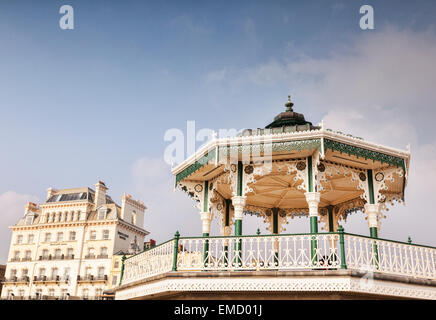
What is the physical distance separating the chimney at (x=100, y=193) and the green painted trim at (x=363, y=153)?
60381 mm

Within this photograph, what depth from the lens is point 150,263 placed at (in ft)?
42.2

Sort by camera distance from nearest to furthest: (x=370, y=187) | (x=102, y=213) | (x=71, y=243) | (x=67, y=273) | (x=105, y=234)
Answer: (x=370, y=187), (x=67, y=273), (x=105, y=234), (x=71, y=243), (x=102, y=213)

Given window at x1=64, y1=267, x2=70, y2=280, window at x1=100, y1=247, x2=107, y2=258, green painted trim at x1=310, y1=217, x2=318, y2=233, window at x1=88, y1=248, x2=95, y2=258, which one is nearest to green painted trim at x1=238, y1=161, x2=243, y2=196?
green painted trim at x1=310, y1=217, x2=318, y2=233

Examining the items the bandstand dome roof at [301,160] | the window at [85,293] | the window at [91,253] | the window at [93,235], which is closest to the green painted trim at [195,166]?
the bandstand dome roof at [301,160]

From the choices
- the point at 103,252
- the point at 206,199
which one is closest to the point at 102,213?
the point at 103,252

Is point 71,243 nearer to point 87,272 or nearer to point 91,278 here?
point 87,272

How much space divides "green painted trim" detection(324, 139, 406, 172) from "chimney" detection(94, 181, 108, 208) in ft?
198

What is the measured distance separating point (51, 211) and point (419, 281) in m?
66.7

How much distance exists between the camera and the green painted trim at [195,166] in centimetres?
1332

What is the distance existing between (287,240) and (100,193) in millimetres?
61674

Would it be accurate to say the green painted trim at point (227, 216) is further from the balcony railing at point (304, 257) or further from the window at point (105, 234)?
the window at point (105, 234)

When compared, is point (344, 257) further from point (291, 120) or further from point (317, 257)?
point (291, 120)

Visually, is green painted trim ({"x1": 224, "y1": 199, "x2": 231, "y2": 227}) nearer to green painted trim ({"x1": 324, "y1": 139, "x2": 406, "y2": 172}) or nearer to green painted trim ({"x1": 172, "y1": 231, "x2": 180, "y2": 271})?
green painted trim ({"x1": 172, "y1": 231, "x2": 180, "y2": 271})
